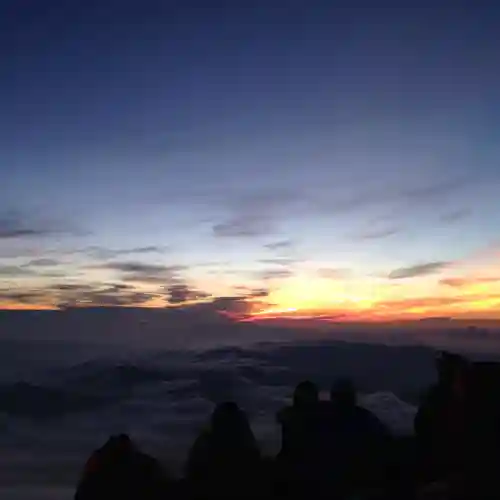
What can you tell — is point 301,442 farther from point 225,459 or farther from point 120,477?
point 120,477

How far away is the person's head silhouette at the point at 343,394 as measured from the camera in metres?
31.6

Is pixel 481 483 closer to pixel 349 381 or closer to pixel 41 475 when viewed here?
pixel 349 381

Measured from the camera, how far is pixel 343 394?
31734 mm

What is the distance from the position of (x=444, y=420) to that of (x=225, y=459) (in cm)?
825

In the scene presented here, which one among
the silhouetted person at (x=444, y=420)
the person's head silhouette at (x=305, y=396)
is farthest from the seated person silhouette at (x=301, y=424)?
the silhouetted person at (x=444, y=420)

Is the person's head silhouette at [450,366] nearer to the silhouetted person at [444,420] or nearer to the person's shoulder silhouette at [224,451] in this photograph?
the silhouetted person at [444,420]

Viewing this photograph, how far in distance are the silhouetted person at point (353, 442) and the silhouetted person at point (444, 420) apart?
5.32 ft

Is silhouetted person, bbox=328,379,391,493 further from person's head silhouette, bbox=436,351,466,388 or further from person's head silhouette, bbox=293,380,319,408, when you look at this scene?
person's head silhouette, bbox=436,351,466,388

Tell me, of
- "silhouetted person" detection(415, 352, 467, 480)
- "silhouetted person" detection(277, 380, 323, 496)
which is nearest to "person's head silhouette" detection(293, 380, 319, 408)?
"silhouetted person" detection(277, 380, 323, 496)

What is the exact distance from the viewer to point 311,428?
30516mm

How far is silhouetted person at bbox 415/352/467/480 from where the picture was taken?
2817cm

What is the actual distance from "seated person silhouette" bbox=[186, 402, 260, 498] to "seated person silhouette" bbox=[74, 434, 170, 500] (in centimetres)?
135

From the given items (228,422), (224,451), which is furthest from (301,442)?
(224,451)

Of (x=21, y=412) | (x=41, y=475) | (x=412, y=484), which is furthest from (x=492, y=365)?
(x=21, y=412)
